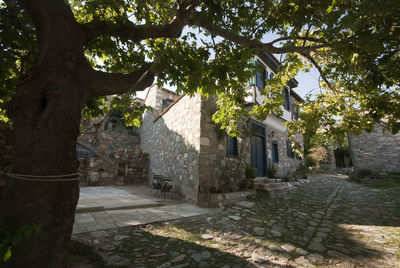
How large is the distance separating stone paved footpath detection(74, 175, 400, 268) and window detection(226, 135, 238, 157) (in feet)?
8.66

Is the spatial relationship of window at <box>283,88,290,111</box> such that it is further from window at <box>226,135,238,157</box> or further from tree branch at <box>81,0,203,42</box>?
tree branch at <box>81,0,203,42</box>

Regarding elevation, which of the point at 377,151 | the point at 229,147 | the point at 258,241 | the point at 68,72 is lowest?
the point at 258,241

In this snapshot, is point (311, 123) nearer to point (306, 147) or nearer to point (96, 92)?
point (96, 92)

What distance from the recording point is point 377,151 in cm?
1334

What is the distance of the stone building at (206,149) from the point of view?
6027 mm

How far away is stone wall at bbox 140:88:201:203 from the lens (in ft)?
20.2

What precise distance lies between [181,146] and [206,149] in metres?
1.40

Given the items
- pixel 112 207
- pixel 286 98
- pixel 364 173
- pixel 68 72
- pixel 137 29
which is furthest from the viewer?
pixel 364 173

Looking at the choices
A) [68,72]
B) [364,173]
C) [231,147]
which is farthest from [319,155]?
[68,72]

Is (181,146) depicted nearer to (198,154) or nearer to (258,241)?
(198,154)

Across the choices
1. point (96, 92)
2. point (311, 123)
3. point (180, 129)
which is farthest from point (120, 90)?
point (311, 123)

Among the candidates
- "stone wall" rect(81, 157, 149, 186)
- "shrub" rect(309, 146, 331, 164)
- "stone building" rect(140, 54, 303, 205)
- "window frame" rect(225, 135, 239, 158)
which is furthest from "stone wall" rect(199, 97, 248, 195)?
"shrub" rect(309, 146, 331, 164)

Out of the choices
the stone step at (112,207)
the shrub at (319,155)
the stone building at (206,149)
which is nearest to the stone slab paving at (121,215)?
the stone step at (112,207)

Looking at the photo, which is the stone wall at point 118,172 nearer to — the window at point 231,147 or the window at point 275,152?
the window at point 231,147
